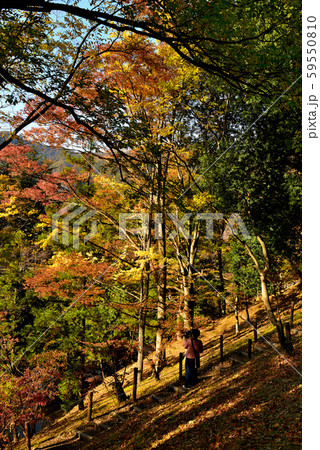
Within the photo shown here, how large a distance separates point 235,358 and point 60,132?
991cm

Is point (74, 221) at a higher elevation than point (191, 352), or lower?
higher

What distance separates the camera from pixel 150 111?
9805mm

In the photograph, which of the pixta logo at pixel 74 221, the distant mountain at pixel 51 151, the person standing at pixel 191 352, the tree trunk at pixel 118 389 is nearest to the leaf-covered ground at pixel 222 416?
the person standing at pixel 191 352

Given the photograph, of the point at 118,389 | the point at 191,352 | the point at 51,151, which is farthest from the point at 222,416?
the point at 51,151

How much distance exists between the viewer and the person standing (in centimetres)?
824

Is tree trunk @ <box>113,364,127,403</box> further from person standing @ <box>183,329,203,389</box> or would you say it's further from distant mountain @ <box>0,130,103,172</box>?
distant mountain @ <box>0,130,103,172</box>

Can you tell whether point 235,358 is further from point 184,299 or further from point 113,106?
point 113,106

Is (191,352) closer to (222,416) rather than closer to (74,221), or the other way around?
(222,416)

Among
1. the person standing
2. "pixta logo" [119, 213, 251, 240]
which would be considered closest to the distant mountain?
"pixta logo" [119, 213, 251, 240]

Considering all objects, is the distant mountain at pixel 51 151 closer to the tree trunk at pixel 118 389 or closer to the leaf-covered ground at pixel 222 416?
the leaf-covered ground at pixel 222 416

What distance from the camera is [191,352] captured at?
826 centimetres

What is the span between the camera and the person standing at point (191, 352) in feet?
27.0
